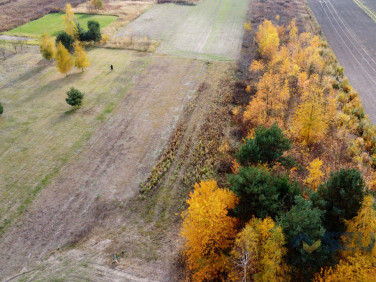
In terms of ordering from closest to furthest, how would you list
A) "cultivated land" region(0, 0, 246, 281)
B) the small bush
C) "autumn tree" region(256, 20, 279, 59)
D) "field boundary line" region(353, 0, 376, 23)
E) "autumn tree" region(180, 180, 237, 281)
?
1. "autumn tree" region(180, 180, 237, 281)
2. "cultivated land" region(0, 0, 246, 281)
3. the small bush
4. "autumn tree" region(256, 20, 279, 59)
5. "field boundary line" region(353, 0, 376, 23)

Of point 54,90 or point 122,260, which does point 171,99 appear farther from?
point 122,260

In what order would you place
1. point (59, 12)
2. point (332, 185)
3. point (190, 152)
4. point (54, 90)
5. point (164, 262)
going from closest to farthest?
point (332, 185), point (164, 262), point (190, 152), point (54, 90), point (59, 12)

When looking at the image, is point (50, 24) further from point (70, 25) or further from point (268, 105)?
point (268, 105)

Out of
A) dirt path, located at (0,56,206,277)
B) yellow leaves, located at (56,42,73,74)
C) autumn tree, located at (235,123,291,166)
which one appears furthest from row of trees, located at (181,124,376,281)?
yellow leaves, located at (56,42,73,74)

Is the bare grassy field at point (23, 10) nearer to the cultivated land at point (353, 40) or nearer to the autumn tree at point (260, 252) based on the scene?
the cultivated land at point (353, 40)

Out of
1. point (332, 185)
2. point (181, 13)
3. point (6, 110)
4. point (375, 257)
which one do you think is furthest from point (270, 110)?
point (181, 13)

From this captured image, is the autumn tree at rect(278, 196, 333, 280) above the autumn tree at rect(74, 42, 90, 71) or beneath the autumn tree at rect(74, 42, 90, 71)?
beneath

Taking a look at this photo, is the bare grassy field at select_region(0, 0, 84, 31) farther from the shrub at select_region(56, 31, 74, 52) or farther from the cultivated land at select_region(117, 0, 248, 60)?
the cultivated land at select_region(117, 0, 248, 60)

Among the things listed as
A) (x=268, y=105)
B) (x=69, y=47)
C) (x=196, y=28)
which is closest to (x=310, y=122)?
(x=268, y=105)
